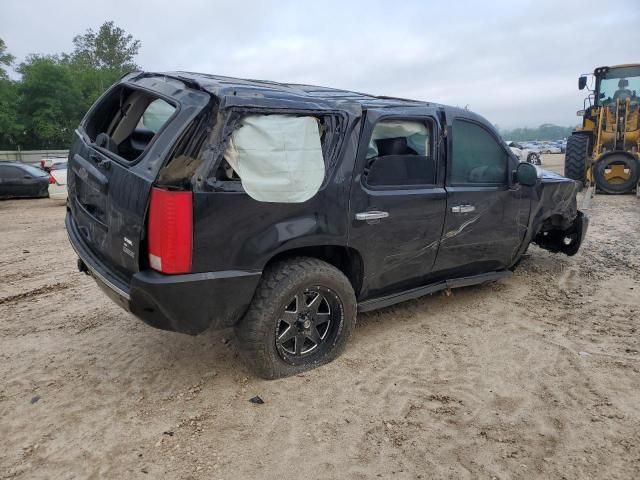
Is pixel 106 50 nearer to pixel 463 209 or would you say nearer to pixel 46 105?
pixel 46 105

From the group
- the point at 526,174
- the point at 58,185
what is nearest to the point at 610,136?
the point at 526,174

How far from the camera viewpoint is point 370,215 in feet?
11.5

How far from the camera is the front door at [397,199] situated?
348 centimetres

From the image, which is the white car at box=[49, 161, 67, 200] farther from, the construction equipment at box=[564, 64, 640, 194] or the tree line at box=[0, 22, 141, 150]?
the tree line at box=[0, 22, 141, 150]

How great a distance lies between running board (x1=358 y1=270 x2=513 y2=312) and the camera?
3.80 metres

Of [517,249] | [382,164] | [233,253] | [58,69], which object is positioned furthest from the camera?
[58,69]

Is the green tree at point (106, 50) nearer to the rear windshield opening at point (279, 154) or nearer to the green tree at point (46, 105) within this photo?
the green tree at point (46, 105)

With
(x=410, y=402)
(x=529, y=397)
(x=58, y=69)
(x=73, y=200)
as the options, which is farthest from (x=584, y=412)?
(x=58, y=69)

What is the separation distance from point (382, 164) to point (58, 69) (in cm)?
4084

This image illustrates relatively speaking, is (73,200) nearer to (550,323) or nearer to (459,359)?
(459,359)

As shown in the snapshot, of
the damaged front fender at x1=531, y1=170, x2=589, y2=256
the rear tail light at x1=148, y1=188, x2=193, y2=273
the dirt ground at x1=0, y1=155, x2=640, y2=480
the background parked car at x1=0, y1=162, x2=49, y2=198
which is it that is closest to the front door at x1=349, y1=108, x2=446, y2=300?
the dirt ground at x1=0, y1=155, x2=640, y2=480

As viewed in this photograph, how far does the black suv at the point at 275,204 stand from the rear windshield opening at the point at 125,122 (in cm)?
1

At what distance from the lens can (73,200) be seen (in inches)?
148

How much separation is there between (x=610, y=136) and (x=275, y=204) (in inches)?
479
